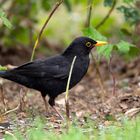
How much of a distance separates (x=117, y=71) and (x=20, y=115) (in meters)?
3.71

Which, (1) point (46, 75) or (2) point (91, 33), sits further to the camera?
(2) point (91, 33)

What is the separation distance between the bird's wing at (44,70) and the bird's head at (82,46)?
39 cm

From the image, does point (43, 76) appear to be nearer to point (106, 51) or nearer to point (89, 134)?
point (106, 51)

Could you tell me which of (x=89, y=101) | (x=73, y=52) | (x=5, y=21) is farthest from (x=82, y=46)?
(x=5, y=21)

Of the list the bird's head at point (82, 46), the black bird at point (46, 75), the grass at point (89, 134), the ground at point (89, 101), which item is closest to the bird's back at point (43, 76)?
the black bird at point (46, 75)

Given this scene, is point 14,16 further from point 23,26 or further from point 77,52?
point 77,52

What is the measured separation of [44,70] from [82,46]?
78 centimetres

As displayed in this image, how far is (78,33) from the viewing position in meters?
15.7

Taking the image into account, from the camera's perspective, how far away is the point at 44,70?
332 inches

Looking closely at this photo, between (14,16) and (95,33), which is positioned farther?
(14,16)

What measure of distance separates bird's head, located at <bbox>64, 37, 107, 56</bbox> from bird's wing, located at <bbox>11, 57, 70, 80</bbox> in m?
0.39

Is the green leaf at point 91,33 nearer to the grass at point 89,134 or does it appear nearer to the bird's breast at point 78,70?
the bird's breast at point 78,70

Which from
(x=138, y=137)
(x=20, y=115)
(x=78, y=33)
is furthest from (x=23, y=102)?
(x=78, y=33)

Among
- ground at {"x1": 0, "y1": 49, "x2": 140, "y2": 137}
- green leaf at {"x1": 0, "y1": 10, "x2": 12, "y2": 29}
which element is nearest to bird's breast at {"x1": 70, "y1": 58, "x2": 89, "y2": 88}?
ground at {"x1": 0, "y1": 49, "x2": 140, "y2": 137}
